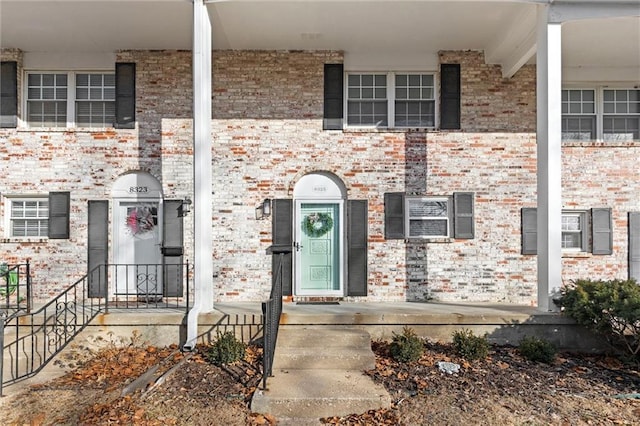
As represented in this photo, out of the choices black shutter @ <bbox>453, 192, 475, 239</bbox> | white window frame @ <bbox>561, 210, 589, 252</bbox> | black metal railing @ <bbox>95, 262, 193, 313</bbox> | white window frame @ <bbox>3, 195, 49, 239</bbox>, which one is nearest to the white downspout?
black metal railing @ <bbox>95, 262, 193, 313</bbox>

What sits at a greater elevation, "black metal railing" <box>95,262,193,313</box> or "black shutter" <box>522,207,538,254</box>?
"black shutter" <box>522,207,538,254</box>

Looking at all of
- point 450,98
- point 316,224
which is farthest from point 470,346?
point 450,98

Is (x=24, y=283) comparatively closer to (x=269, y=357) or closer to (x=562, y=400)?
(x=269, y=357)

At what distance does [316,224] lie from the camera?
26.8 ft

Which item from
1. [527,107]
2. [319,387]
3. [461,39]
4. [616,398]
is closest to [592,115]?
[527,107]

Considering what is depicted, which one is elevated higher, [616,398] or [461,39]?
[461,39]

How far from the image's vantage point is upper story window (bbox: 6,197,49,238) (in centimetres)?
809

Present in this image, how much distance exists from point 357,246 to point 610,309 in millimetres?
4018

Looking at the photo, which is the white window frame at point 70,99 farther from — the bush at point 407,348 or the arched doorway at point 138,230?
the bush at point 407,348

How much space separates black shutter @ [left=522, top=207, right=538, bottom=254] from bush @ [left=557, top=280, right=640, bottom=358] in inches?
72.1

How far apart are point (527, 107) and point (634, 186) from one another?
260cm

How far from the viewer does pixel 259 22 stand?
281 inches

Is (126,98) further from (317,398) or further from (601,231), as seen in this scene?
(601,231)

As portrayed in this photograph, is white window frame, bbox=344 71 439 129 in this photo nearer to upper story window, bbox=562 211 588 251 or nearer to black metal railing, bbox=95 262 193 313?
upper story window, bbox=562 211 588 251
